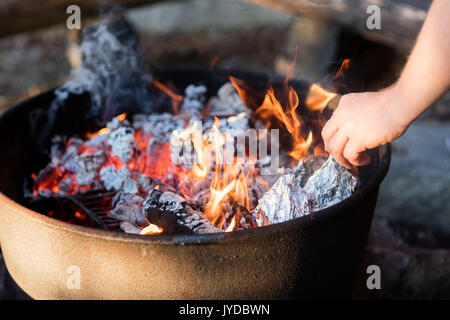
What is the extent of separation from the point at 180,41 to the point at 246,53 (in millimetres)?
895

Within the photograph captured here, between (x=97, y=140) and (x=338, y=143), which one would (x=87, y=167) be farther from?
(x=338, y=143)

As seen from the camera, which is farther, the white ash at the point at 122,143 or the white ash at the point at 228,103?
the white ash at the point at 228,103

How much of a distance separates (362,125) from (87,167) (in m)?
1.22

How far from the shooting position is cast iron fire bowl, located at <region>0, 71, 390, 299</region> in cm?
128

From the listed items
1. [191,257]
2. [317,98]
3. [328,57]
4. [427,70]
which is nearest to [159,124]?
[317,98]

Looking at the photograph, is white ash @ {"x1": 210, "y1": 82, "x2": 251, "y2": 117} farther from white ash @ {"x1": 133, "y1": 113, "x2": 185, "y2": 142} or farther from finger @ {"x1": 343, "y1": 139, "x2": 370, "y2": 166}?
finger @ {"x1": 343, "y1": 139, "x2": 370, "y2": 166}

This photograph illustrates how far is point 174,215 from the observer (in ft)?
4.85

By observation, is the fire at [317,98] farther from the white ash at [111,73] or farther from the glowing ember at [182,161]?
→ the white ash at [111,73]

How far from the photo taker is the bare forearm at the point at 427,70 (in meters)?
1.02

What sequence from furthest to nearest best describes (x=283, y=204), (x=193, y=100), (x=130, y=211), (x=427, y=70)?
(x=193, y=100) < (x=130, y=211) < (x=283, y=204) < (x=427, y=70)

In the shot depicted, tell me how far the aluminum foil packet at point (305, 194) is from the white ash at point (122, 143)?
66 cm

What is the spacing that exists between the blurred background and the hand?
0.62 metres
